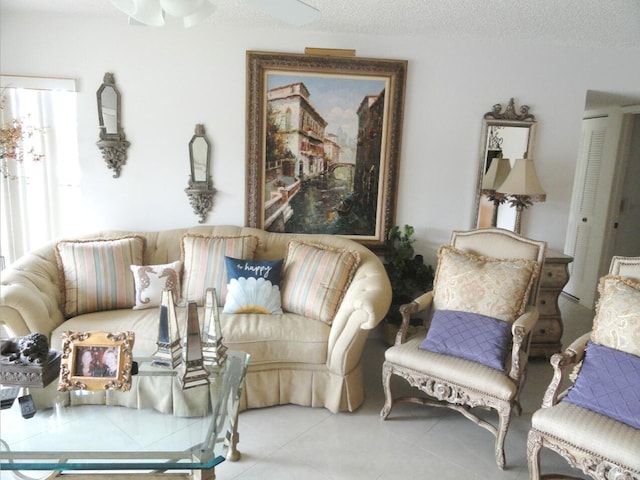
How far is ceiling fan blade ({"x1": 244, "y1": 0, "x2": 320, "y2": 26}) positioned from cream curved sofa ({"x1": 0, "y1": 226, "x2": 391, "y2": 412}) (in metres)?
1.39

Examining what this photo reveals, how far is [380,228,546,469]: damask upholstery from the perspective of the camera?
2.10 m

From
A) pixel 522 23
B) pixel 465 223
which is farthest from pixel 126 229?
pixel 522 23

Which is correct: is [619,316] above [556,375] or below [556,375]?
above

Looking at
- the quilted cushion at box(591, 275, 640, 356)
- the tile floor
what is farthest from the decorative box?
the quilted cushion at box(591, 275, 640, 356)

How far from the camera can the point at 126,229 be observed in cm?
321

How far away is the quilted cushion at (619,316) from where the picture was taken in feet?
6.22

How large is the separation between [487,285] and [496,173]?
1237mm

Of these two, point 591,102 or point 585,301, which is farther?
point 585,301

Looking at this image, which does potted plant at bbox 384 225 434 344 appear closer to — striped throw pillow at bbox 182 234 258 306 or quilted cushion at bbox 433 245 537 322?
quilted cushion at bbox 433 245 537 322

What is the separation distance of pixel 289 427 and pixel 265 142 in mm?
1936

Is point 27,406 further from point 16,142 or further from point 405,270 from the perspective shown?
point 405,270

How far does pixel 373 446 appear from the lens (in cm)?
223

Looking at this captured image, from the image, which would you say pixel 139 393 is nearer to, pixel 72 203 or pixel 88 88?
pixel 72 203

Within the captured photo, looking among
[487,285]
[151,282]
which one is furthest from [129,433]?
[487,285]
